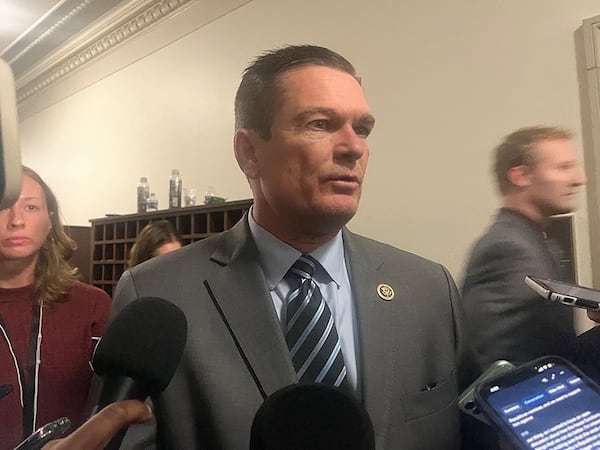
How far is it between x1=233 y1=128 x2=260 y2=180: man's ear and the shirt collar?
3.7 inches

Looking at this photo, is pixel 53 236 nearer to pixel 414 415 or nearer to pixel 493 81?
pixel 414 415

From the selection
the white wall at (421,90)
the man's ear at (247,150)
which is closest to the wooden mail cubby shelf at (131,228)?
the white wall at (421,90)

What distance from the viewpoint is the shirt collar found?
93 centimetres

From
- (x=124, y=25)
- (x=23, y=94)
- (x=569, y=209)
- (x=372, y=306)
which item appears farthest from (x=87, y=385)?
(x=23, y=94)

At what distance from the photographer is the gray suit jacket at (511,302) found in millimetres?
1170

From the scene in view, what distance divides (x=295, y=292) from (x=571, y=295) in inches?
18.0

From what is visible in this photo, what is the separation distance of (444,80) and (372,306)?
164 cm

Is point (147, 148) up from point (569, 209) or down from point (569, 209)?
up

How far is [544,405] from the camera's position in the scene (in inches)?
29.1

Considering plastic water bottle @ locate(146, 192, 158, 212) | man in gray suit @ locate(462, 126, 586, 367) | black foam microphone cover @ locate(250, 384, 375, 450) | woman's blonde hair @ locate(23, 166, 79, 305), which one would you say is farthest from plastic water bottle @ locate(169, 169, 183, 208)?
black foam microphone cover @ locate(250, 384, 375, 450)

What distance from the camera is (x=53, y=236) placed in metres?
1.56

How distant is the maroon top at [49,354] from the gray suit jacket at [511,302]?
90cm

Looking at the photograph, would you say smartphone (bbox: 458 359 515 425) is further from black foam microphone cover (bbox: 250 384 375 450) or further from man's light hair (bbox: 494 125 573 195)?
man's light hair (bbox: 494 125 573 195)

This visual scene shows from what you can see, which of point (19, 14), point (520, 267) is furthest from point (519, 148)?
point (19, 14)
